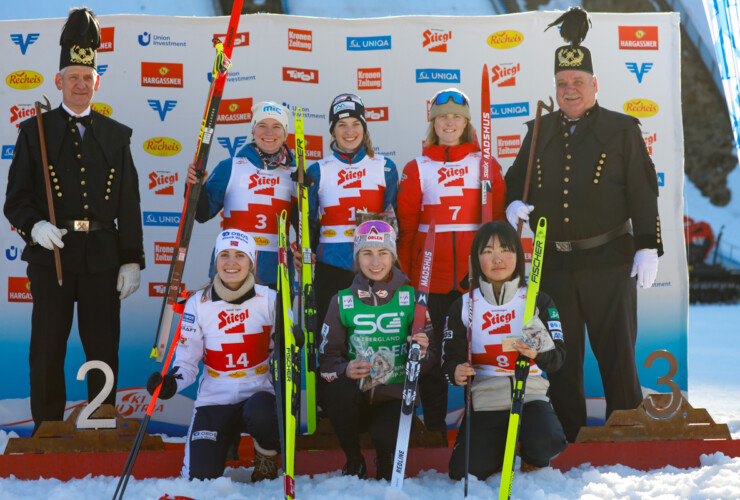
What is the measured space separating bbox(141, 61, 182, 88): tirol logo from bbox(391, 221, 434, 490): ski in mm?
2053

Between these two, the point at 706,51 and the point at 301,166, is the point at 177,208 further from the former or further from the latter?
the point at 706,51

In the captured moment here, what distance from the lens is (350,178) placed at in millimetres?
3400

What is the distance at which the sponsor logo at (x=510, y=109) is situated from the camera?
4.25 m

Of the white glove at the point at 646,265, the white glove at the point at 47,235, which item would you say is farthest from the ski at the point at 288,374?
the white glove at the point at 646,265

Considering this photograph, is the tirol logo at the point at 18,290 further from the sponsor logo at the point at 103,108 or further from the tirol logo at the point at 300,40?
the tirol logo at the point at 300,40

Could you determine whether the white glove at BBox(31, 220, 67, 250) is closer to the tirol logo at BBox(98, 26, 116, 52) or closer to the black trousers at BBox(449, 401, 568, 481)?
the tirol logo at BBox(98, 26, 116, 52)

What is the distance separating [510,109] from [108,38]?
7.50 ft

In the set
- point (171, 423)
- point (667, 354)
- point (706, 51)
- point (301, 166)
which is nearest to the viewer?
point (667, 354)

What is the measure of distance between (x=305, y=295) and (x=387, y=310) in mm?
369

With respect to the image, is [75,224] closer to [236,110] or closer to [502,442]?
[236,110]

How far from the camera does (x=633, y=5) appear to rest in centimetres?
1505

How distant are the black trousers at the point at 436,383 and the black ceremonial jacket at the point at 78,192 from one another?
53.2 inches

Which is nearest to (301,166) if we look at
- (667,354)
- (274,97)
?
(274,97)

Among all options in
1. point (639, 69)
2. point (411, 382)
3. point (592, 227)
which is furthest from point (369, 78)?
point (411, 382)
